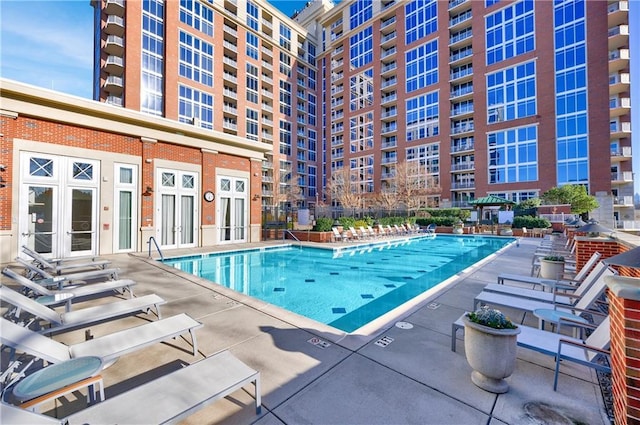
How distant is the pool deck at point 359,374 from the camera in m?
2.27

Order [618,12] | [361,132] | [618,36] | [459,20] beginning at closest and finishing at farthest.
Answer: [618,12] → [618,36] → [459,20] → [361,132]

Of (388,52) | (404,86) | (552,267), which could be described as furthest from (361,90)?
(552,267)

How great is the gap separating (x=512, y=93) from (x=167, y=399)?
4003 cm

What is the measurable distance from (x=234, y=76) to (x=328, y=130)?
747 inches

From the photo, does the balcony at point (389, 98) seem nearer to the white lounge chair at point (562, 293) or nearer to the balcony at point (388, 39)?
the balcony at point (388, 39)

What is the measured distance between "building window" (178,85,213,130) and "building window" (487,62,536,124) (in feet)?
106

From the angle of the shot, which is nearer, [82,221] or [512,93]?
[82,221]

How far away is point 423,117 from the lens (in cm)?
3800

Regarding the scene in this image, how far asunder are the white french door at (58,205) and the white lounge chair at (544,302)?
1228cm

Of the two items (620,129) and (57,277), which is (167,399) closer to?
(57,277)

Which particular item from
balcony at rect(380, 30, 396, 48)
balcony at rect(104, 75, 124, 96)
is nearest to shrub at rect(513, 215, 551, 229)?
balcony at rect(380, 30, 396, 48)

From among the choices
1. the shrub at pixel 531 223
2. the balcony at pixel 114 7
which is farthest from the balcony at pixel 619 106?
the balcony at pixel 114 7

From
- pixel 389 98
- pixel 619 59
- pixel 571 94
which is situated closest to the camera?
pixel 619 59

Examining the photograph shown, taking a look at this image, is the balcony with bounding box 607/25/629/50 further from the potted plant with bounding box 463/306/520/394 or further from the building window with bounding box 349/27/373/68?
the potted plant with bounding box 463/306/520/394
